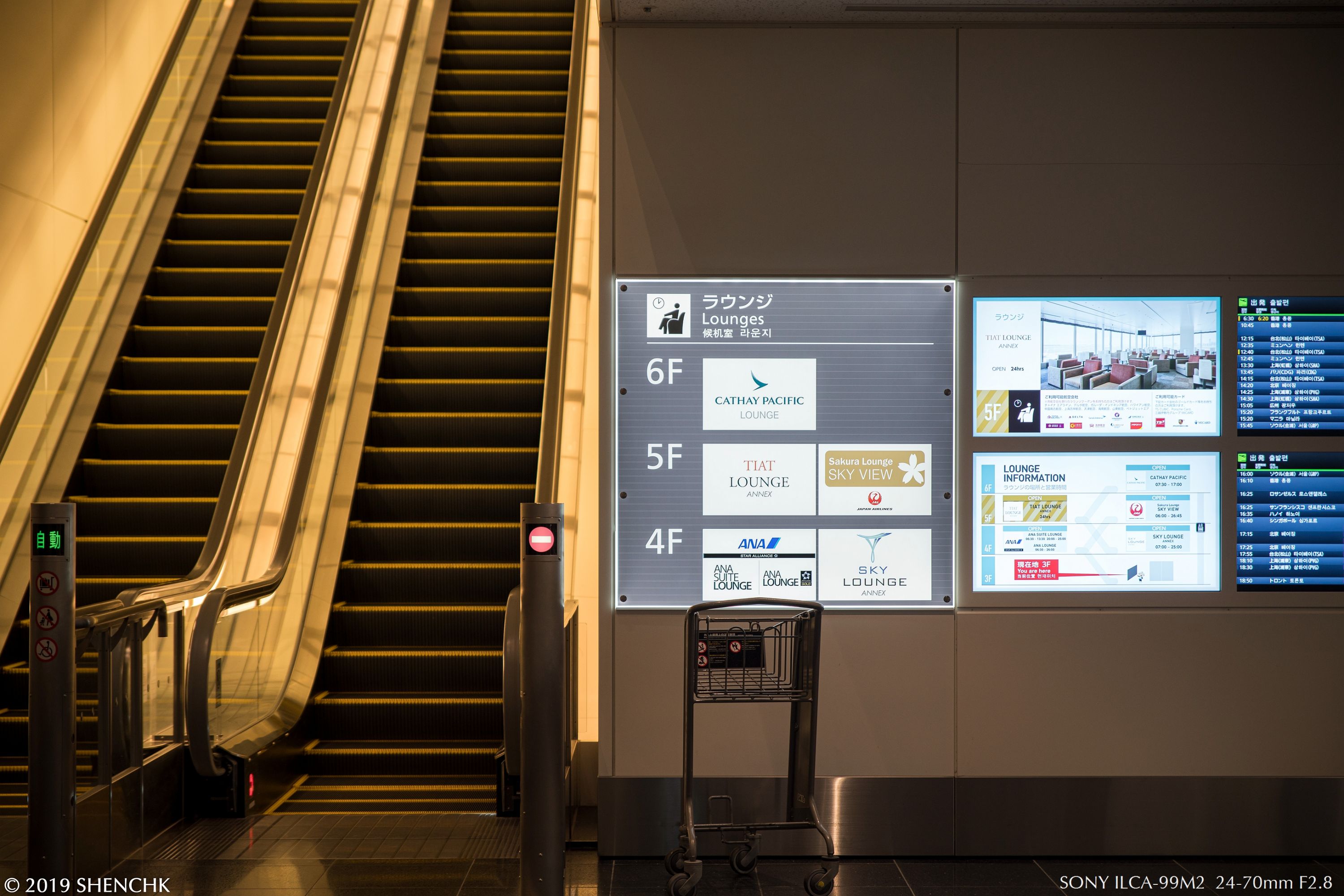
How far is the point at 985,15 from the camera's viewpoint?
163 inches

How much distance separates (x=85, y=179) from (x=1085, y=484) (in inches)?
263

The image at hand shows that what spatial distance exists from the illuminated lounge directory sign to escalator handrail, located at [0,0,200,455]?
3.36 meters

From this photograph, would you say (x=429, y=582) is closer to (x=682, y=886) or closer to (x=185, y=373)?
(x=185, y=373)

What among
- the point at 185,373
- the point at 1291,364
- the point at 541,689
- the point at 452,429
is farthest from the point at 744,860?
the point at 185,373

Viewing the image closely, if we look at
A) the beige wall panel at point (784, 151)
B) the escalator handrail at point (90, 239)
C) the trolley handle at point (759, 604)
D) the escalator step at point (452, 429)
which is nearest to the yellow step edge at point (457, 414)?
the escalator step at point (452, 429)

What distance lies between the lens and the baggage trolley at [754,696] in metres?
3.60

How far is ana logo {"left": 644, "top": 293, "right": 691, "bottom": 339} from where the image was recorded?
4176mm

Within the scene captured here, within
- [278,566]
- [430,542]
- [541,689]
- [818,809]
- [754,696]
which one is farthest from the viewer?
[430,542]

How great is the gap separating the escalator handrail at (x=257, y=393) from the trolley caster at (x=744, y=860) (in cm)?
255

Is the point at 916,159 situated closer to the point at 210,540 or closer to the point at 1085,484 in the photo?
the point at 1085,484

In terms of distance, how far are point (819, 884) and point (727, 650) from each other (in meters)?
0.87

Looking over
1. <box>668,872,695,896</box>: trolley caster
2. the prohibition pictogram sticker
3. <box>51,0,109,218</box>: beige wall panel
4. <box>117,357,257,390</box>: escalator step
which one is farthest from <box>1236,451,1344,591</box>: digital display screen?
<box>51,0,109,218</box>: beige wall panel

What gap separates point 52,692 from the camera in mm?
3410

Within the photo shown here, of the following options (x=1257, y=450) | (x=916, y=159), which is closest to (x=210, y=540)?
(x=916, y=159)
